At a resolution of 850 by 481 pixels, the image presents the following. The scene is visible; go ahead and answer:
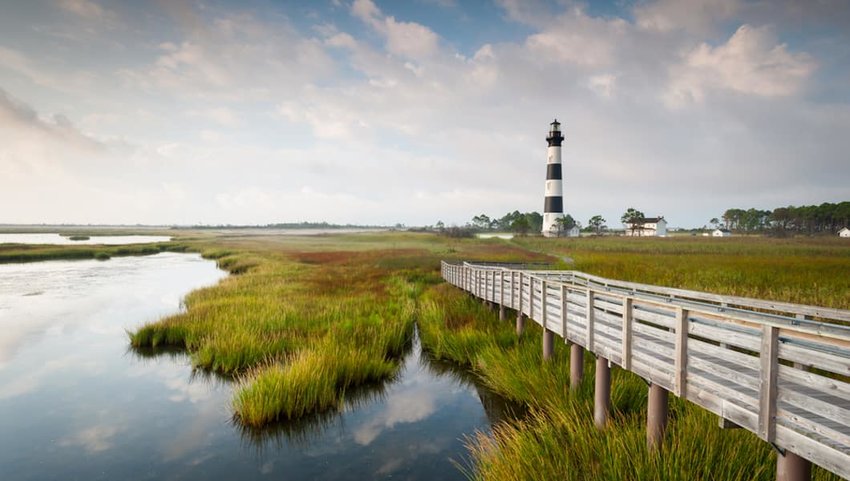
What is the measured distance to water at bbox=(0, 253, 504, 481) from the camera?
841cm

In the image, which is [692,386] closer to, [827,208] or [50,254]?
[50,254]

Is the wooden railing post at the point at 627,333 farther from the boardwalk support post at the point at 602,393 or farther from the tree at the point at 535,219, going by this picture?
the tree at the point at 535,219

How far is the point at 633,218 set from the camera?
124750mm

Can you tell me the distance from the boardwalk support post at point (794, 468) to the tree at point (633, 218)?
420 ft

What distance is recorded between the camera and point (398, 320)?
17.2m

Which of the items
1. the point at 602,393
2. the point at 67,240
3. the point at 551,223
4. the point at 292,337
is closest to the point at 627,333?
the point at 602,393

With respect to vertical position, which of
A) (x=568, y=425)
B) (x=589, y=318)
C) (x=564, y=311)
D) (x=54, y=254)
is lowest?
(x=568, y=425)

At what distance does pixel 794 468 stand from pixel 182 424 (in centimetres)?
1124

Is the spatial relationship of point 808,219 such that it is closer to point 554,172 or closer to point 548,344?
point 554,172

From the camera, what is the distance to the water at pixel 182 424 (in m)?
8.41

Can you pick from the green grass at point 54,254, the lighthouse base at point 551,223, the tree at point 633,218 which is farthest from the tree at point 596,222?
the green grass at point 54,254

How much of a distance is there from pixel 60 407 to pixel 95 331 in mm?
8576

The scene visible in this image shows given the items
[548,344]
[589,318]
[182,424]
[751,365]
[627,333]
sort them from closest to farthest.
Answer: [751,365]
[627,333]
[589,318]
[182,424]
[548,344]

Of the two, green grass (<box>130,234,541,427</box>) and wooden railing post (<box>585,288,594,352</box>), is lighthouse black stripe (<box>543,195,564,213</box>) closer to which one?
green grass (<box>130,234,541,427</box>)
